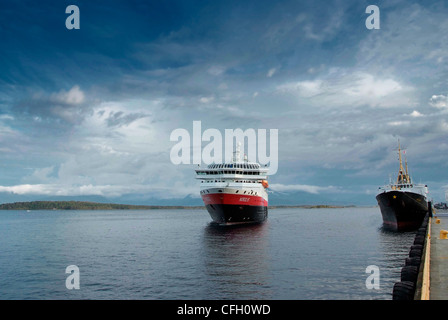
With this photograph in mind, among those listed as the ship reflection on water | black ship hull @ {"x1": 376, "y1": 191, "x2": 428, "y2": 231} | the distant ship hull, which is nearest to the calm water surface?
the ship reflection on water

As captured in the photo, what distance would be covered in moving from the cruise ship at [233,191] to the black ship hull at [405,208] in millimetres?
25932

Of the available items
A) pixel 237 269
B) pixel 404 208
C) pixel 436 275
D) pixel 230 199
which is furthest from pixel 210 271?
pixel 404 208

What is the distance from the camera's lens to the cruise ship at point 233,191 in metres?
68.2

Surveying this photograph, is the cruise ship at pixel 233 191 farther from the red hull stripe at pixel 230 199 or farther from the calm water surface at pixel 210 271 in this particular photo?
the calm water surface at pixel 210 271

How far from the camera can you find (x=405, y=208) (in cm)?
6109

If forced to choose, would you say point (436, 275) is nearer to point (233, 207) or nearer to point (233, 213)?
point (233, 207)

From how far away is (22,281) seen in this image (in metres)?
28.4

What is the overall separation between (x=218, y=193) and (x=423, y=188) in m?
43.3

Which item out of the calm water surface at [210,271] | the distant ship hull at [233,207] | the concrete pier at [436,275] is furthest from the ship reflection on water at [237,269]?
the distant ship hull at [233,207]

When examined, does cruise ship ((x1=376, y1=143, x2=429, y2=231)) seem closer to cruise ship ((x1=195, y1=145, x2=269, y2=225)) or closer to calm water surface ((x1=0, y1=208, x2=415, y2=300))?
calm water surface ((x1=0, y1=208, x2=415, y2=300))

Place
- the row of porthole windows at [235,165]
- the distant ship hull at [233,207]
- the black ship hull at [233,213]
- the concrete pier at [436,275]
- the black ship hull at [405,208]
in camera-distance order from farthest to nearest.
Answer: the row of porthole windows at [235,165]
the black ship hull at [233,213]
the distant ship hull at [233,207]
the black ship hull at [405,208]
the concrete pier at [436,275]

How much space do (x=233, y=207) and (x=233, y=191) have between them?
3.43 metres

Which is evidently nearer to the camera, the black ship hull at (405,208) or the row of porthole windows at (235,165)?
the black ship hull at (405,208)
